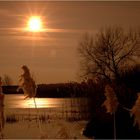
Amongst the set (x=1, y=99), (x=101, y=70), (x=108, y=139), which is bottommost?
(x=108, y=139)

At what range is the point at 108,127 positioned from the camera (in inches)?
512

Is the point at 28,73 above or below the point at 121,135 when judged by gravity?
above

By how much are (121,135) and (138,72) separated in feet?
25.3

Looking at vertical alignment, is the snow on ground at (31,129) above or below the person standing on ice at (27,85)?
below

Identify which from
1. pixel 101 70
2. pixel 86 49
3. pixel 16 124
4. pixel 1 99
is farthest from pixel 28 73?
pixel 86 49

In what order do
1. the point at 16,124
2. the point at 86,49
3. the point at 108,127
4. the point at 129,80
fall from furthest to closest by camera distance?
the point at 86,49, the point at 129,80, the point at 16,124, the point at 108,127

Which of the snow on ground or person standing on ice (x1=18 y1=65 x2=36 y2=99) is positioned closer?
person standing on ice (x1=18 y1=65 x2=36 y2=99)

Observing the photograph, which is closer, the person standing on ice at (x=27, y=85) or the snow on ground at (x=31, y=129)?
the person standing on ice at (x=27, y=85)

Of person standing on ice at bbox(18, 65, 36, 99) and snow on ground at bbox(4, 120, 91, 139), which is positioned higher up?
person standing on ice at bbox(18, 65, 36, 99)

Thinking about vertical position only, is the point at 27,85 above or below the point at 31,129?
above

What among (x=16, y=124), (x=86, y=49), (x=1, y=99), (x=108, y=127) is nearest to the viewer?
(x=1, y=99)

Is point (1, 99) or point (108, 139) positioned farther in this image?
point (108, 139)

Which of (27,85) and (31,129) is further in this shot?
(31,129)

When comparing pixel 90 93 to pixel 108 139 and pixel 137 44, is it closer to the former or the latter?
pixel 108 139
